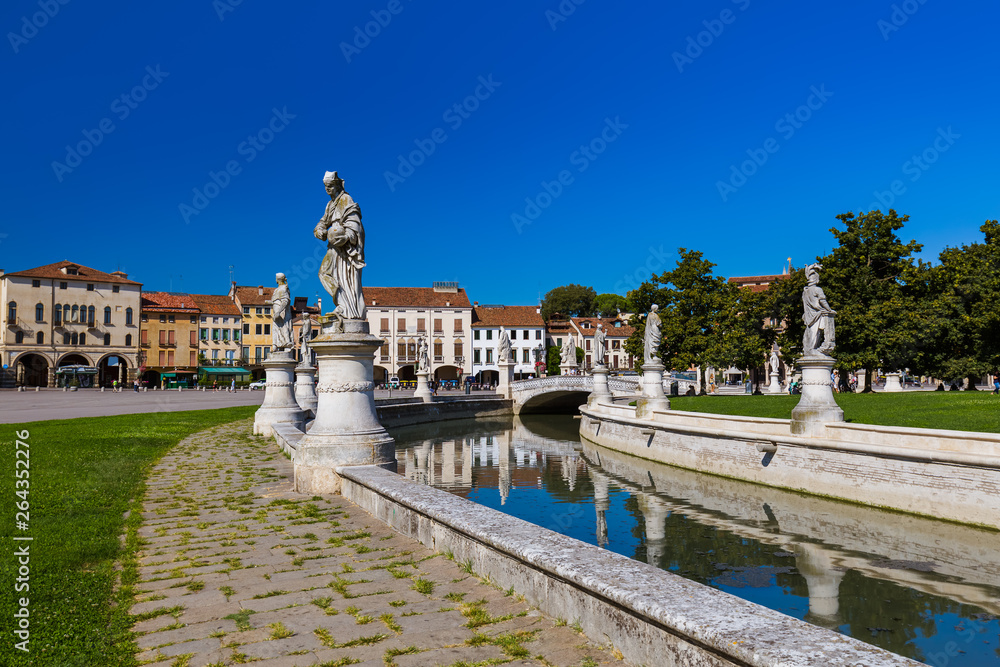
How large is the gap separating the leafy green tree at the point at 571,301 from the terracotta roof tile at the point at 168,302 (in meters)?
44.4

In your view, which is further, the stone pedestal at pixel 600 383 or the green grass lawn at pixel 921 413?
the stone pedestal at pixel 600 383

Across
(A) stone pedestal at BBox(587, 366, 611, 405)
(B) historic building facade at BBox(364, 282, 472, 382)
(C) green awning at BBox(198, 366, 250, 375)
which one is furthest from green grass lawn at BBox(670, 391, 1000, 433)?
(C) green awning at BBox(198, 366, 250, 375)

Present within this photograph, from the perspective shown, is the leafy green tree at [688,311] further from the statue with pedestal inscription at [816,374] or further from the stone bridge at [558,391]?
the statue with pedestal inscription at [816,374]

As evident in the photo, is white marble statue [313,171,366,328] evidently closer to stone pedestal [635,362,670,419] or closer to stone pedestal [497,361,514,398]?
stone pedestal [635,362,670,419]

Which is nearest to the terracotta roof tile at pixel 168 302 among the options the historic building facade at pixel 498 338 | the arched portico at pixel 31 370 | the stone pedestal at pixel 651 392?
the arched portico at pixel 31 370

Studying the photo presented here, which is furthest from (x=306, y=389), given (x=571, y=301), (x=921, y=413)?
(x=571, y=301)

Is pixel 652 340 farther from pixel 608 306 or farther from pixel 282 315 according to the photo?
pixel 608 306

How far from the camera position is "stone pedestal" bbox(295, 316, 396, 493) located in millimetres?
8047

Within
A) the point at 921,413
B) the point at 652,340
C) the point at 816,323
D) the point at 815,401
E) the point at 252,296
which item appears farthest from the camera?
the point at 252,296

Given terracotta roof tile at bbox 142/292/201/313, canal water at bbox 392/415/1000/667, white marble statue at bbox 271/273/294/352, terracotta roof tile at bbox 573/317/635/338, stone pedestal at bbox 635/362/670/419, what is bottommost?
canal water at bbox 392/415/1000/667

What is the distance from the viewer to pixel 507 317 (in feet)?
250

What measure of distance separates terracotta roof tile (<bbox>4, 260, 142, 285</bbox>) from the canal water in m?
55.1

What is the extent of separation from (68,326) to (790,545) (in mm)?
65970

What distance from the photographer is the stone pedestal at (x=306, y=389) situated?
61.0 ft
